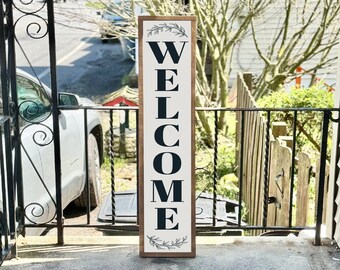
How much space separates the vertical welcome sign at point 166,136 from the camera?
3.25 metres

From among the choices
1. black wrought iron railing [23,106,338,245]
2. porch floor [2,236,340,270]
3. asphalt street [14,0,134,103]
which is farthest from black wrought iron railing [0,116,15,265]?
asphalt street [14,0,134,103]

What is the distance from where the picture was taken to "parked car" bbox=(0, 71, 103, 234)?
165 inches

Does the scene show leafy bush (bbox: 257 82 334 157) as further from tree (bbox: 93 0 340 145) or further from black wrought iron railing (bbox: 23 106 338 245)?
tree (bbox: 93 0 340 145)

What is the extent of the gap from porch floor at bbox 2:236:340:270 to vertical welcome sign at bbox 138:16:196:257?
108 mm

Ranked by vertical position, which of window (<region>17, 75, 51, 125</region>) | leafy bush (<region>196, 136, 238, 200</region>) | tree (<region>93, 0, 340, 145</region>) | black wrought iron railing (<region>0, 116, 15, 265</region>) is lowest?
leafy bush (<region>196, 136, 238, 200</region>)

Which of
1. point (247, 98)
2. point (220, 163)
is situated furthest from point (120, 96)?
point (247, 98)

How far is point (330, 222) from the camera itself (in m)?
3.75

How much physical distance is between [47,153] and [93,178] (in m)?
1.30

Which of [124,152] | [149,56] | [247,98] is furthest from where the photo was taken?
[124,152]

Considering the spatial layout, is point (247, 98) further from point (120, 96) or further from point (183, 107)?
point (183, 107)

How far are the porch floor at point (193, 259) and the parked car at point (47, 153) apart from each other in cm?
35

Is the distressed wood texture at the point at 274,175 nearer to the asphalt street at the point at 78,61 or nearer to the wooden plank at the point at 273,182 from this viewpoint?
the wooden plank at the point at 273,182

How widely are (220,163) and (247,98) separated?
1.40m

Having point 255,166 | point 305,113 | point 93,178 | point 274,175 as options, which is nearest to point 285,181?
point 274,175
